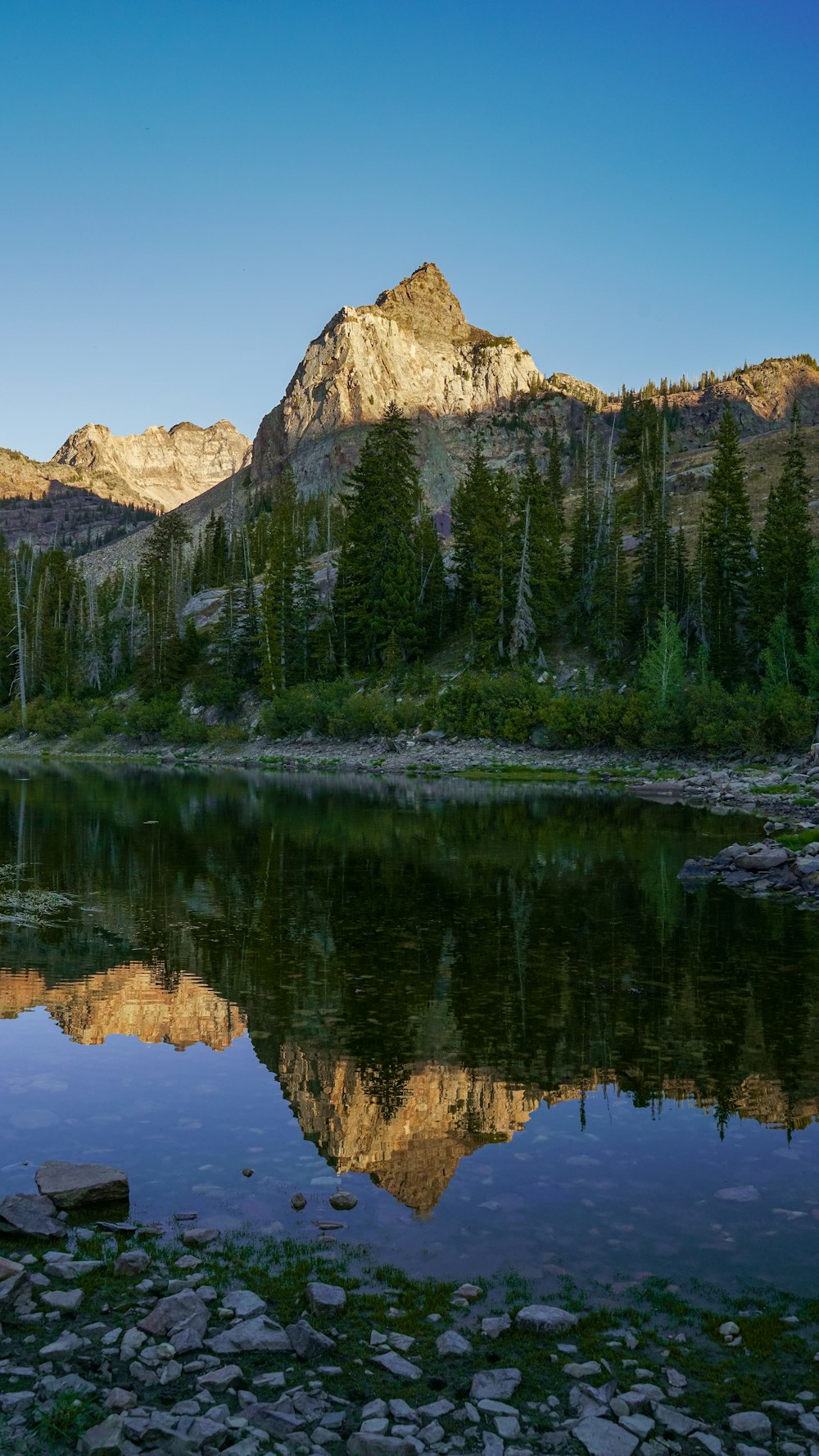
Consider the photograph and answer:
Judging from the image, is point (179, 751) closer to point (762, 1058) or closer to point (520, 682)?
point (520, 682)

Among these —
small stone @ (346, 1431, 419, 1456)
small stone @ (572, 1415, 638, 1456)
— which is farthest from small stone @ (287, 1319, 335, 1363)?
small stone @ (572, 1415, 638, 1456)

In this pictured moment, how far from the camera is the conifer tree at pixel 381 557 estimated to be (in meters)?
84.9

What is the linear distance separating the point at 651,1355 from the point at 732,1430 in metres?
0.78

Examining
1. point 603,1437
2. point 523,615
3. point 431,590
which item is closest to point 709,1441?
point 603,1437

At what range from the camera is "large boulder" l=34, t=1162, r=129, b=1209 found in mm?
7805

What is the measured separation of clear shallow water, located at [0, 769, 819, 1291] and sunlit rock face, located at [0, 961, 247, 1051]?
55mm

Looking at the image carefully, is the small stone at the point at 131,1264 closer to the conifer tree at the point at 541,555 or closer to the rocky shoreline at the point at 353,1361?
the rocky shoreline at the point at 353,1361

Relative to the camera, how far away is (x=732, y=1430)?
5.25 m

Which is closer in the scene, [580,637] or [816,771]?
[816,771]

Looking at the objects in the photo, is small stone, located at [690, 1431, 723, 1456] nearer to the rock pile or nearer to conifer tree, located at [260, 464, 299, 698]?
the rock pile

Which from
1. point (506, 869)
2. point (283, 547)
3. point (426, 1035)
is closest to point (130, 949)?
point (426, 1035)

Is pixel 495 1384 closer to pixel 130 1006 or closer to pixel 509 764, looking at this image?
pixel 130 1006

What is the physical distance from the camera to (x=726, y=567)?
75438 mm

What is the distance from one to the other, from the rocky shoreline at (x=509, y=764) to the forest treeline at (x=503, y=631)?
1.47 metres
